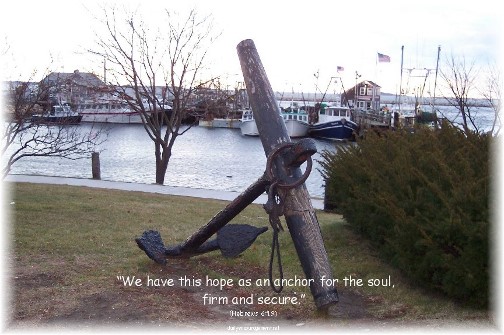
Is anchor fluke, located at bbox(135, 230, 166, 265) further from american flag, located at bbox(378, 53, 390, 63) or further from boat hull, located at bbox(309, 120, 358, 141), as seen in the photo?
boat hull, located at bbox(309, 120, 358, 141)

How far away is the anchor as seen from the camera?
16.8 feet

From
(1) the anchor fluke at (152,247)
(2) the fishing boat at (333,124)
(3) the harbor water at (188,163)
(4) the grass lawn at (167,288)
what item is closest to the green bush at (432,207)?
(4) the grass lawn at (167,288)

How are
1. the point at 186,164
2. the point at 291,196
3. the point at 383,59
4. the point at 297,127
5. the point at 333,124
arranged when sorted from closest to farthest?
1. the point at 291,196
2. the point at 186,164
3. the point at 383,59
4. the point at 333,124
5. the point at 297,127

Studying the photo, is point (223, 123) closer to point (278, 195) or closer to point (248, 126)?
point (248, 126)

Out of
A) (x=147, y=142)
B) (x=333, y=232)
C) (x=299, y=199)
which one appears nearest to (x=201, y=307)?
(x=299, y=199)

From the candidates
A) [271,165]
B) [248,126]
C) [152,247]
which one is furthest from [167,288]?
[248,126]

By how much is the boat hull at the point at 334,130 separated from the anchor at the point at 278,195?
49.2 metres

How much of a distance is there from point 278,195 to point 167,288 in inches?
69.5

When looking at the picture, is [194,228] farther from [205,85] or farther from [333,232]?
[205,85]

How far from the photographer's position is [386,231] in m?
6.95

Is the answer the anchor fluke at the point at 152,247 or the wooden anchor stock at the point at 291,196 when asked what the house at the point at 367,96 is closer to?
the anchor fluke at the point at 152,247

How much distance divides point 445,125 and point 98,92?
1483 cm

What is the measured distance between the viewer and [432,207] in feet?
20.1

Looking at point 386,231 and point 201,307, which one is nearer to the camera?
point 201,307
